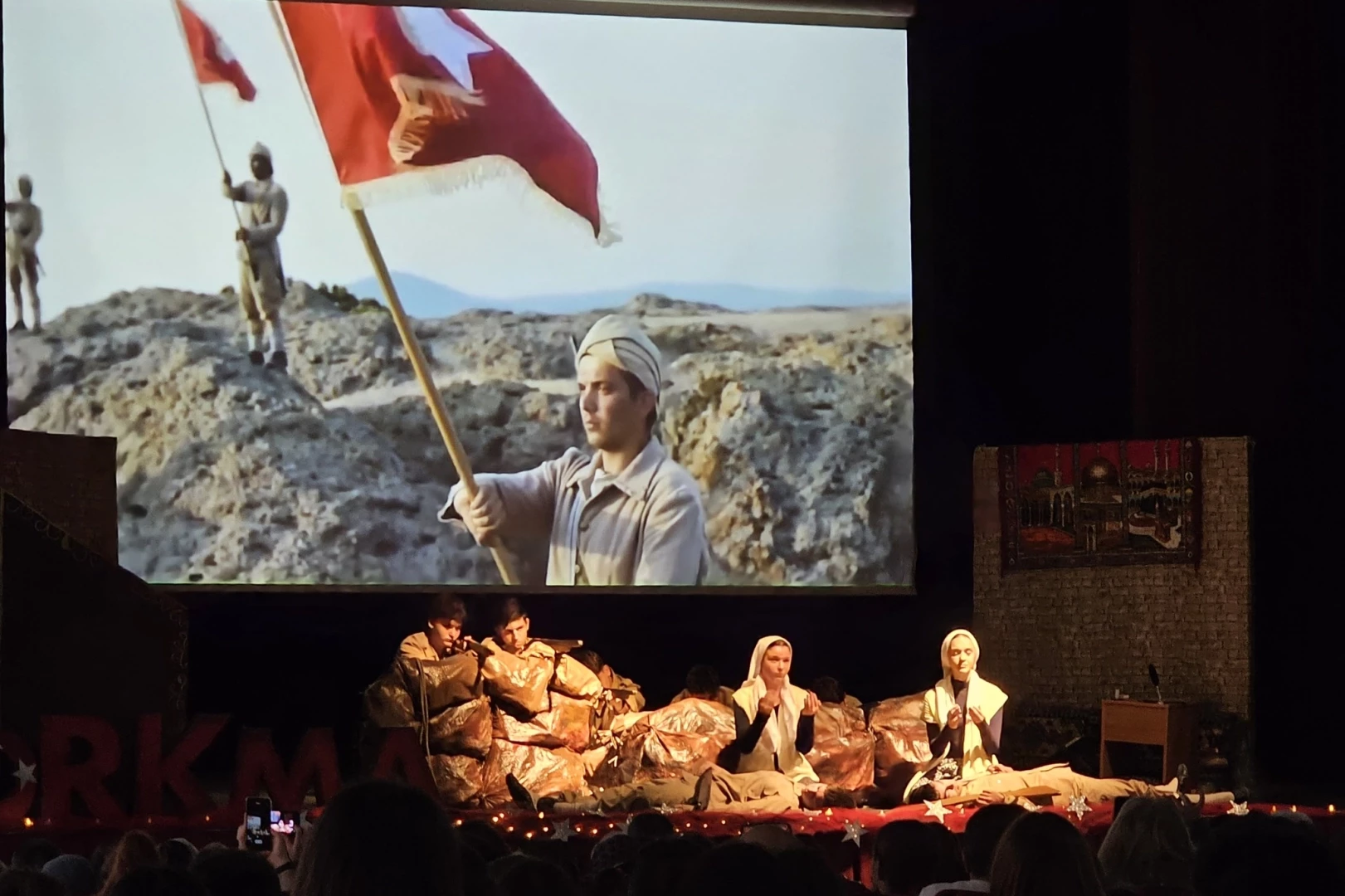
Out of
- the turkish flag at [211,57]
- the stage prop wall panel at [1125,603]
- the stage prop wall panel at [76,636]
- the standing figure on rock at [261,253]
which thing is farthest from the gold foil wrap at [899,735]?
the turkish flag at [211,57]

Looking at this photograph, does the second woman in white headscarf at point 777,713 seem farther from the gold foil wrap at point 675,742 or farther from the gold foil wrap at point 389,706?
the gold foil wrap at point 389,706

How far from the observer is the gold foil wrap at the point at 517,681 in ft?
29.9

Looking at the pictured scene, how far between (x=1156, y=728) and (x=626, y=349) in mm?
3550

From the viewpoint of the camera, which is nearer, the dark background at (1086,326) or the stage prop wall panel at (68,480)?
the stage prop wall panel at (68,480)

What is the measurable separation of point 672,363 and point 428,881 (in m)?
8.57

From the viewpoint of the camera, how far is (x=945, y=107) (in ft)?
36.4

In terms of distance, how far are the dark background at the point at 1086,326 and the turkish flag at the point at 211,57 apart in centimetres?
275

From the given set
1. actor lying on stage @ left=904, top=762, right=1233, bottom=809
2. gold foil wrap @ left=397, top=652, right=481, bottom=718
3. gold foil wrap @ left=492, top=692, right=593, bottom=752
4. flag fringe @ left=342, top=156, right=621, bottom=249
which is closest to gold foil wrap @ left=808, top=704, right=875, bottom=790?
actor lying on stage @ left=904, top=762, right=1233, bottom=809

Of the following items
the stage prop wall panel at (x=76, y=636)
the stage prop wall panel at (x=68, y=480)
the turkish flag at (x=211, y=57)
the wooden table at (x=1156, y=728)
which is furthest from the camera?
the turkish flag at (x=211, y=57)

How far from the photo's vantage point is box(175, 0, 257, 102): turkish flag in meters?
9.81

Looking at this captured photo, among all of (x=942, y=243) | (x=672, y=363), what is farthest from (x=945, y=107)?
(x=672, y=363)

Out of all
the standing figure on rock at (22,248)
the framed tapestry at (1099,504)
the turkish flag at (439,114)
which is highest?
the turkish flag at (439,114)

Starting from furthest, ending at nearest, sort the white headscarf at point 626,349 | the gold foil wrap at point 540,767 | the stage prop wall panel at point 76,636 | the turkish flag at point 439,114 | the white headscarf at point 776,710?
the white headscarf at point 626,349 < the turkish flag at point 439,114 < the white headscarf at point 776,710 < the gold foil wrap at point 540,767 < the stage prop wall panel at point 76,636

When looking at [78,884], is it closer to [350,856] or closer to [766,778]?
[350,856]
